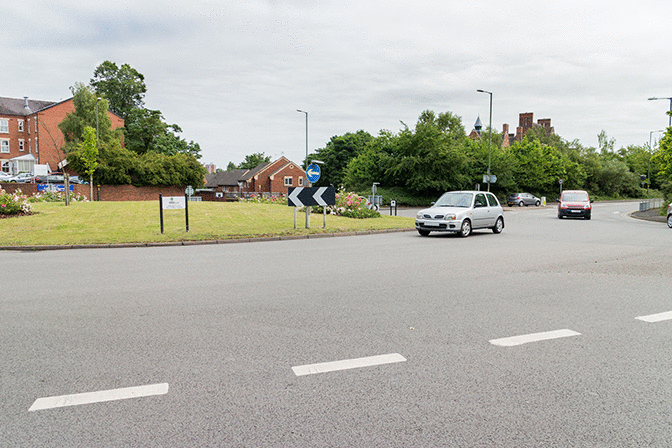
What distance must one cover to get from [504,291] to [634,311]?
172cm

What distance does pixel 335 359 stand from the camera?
14.4ft

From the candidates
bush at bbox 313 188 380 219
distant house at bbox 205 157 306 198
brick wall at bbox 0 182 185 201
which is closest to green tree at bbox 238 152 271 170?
distant house at bbox 205 157 306 198

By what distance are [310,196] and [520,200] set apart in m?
41.1

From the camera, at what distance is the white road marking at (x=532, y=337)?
16.2ft

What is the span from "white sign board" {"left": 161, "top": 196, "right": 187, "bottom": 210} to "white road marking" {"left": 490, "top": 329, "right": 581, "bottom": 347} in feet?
43.7

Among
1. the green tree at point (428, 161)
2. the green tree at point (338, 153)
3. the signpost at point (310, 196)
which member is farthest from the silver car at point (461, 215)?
the green tree at point (338, 153)

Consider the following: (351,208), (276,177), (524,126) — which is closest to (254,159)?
(276,177)

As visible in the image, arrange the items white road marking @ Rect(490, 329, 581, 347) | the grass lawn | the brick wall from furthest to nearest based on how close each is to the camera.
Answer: the brick wall < the grass lawn < white road marking @ Rect(490, 329, 581, 347)

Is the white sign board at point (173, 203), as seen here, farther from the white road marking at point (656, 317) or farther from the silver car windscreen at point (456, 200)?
the white road marking at point (656, 317)

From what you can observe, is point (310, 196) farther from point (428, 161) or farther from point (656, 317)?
point (428, 161)

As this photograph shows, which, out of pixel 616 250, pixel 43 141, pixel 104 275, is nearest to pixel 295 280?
pixel 104 275

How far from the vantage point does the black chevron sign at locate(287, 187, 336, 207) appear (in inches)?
711

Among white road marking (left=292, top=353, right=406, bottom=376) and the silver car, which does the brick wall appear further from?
white road marking (left=292, top=353, right=406, bottom=376)

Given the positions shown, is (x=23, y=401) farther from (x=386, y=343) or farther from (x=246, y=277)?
(x=246, y=277)
